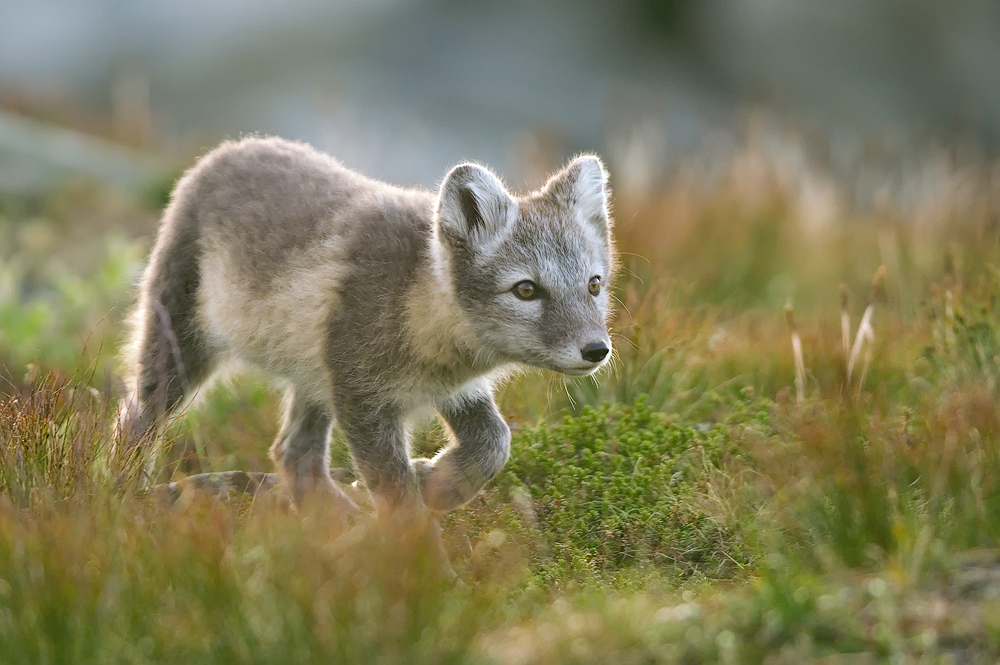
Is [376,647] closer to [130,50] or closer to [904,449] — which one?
[904,449]

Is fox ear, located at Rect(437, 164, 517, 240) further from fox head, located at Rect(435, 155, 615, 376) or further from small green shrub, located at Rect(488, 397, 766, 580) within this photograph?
small green shrub, located at Rect(488, 397, 766, 580)

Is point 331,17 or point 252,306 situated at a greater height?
point 331,17

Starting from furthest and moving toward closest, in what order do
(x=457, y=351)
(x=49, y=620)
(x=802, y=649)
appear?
(x=457, y=351)
(x=49, y=620)
(x=802, y=649)

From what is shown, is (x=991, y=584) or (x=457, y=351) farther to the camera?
(x=457, y=351)

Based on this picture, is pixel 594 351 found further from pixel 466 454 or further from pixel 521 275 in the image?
pixel 466 454

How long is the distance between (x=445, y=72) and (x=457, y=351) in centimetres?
1271

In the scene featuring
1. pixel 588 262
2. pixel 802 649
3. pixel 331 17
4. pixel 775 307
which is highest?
pixel 331 17

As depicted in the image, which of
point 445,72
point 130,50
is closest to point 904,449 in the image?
point 445,72

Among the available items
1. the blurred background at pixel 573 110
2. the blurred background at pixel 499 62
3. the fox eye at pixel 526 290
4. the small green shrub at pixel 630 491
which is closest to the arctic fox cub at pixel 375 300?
the fox eye at pixel 526 290

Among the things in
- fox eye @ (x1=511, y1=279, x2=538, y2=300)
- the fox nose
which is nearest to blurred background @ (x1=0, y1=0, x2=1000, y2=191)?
fox eye @ (x1=511, y1=279, x2=538, y2=300)

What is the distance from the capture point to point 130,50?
17.5 metres

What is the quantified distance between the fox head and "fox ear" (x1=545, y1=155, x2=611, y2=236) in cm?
15

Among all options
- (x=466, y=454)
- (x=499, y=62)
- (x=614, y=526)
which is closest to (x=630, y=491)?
(x=614, y=526)

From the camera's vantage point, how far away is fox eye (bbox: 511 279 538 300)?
4.20 m
